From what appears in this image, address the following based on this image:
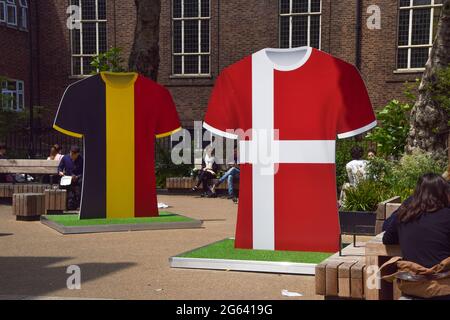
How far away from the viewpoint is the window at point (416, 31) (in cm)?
2667

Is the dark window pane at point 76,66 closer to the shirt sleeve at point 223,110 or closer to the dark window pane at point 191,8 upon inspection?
the dark window pane at point 191,8

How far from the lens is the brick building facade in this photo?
27.0m

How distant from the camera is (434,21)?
87.9 ft

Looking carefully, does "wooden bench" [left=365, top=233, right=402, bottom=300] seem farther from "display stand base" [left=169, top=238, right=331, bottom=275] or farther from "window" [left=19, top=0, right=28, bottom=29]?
"window" [left=19, top=0, right=28, bottom=29]

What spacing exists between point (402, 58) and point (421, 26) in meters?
1.55

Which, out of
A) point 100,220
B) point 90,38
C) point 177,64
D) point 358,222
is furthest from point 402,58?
point 100,220

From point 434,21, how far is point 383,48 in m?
2.42

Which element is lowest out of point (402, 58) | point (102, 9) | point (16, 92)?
point (16, 92)

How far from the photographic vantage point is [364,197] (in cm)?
974

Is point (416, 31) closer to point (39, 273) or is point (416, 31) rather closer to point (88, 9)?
point (88, 9)

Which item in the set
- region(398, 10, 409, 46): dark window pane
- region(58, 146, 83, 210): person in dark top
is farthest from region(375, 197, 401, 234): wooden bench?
region(398, 10, 409, 46): dark window pane

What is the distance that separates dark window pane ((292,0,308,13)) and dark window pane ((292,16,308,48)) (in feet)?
1.05

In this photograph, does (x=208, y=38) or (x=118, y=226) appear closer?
(x=118, y=226)

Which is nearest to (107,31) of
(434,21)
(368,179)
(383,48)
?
(383,48)
